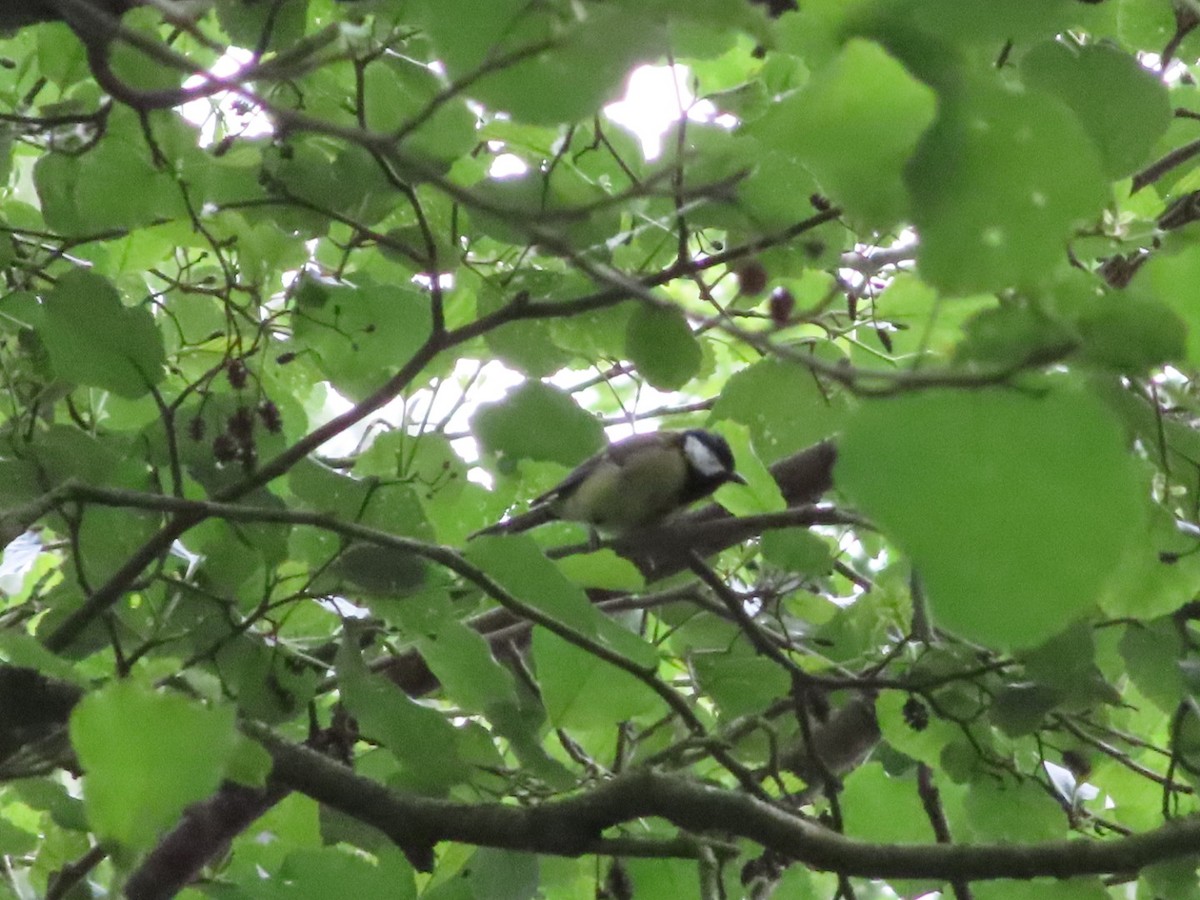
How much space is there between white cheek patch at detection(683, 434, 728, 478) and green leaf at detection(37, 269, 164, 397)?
31.3 inches

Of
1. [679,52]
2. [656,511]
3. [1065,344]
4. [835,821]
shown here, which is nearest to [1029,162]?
[1065,344]

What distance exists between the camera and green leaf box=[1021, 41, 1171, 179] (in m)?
0.69

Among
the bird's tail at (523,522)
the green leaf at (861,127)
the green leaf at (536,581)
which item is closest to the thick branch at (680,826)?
the green leaf at (536,581)

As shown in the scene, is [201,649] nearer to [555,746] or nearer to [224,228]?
[224,228]

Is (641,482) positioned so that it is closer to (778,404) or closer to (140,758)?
(778,404)

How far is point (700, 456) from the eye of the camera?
1.77 m

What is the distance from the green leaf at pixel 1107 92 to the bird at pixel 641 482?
0.73 m

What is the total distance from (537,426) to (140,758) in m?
0.44

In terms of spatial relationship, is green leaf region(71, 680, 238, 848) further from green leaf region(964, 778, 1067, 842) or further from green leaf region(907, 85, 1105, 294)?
green leaf region(964, 778, 1067, 842)

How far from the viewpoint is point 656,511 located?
66.6 inches

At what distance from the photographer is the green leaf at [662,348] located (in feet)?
3.16

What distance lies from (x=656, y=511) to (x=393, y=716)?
84cm

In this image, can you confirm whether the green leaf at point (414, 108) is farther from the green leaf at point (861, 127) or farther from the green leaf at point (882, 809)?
the green leaf at point (882, 809)

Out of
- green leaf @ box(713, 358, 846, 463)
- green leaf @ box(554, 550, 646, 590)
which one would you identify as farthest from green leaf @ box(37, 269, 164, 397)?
green leaf @ box(713, 358, 846, 463)
